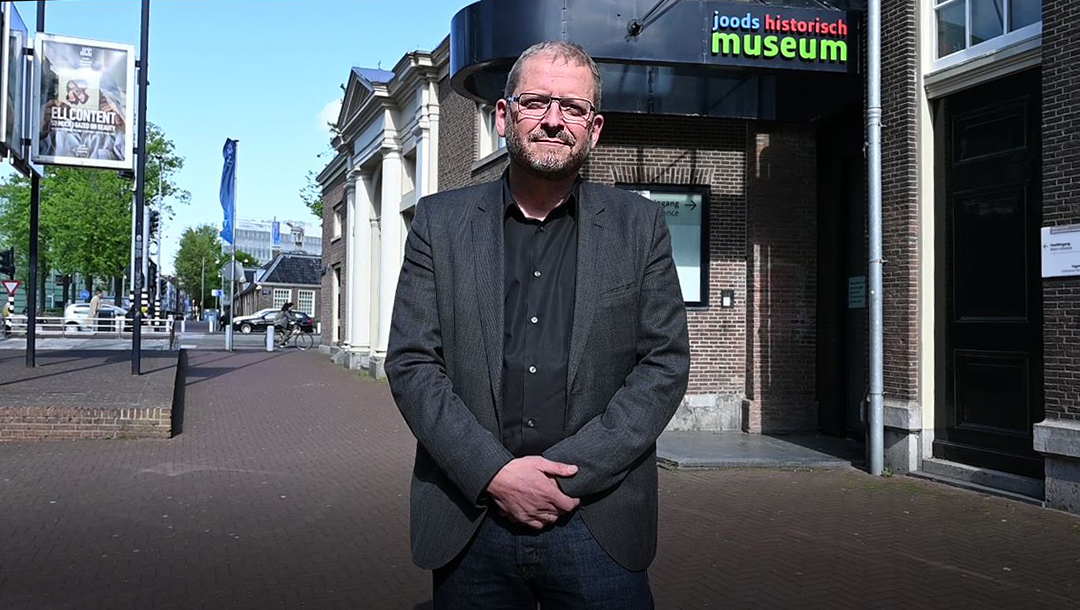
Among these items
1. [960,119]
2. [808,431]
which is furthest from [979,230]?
[808,431]

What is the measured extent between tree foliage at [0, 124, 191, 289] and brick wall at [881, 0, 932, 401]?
4124cm

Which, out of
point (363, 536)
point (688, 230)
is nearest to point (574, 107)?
point (363, 536)

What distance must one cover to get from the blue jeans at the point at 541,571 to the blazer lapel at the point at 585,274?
33 centimetres

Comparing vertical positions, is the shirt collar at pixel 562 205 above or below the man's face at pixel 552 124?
below

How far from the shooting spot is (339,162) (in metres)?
30.0

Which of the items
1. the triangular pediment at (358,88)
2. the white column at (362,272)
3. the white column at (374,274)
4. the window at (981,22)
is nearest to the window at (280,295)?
the triangular pediment at (358,88)

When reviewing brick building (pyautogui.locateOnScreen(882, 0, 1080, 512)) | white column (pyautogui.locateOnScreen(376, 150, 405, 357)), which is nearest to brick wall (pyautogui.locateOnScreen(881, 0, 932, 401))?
brick building (pyautogui.locateOnScreen(882, 0, 1080, 512))

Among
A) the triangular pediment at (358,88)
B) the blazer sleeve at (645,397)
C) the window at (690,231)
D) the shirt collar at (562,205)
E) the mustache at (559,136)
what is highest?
the triangular pediment at (358,88)

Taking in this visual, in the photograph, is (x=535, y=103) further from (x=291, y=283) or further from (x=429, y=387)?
(x=291, y=283)

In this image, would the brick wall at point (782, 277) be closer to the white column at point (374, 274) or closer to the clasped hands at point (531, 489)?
the clasped hands at point (531, 489)

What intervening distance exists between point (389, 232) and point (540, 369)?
2019 cm

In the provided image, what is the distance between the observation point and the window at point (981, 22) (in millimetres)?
7926

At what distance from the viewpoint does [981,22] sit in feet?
A: 27.6

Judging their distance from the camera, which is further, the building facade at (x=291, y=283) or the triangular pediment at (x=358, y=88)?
the building facade at (x=291, y=283)
